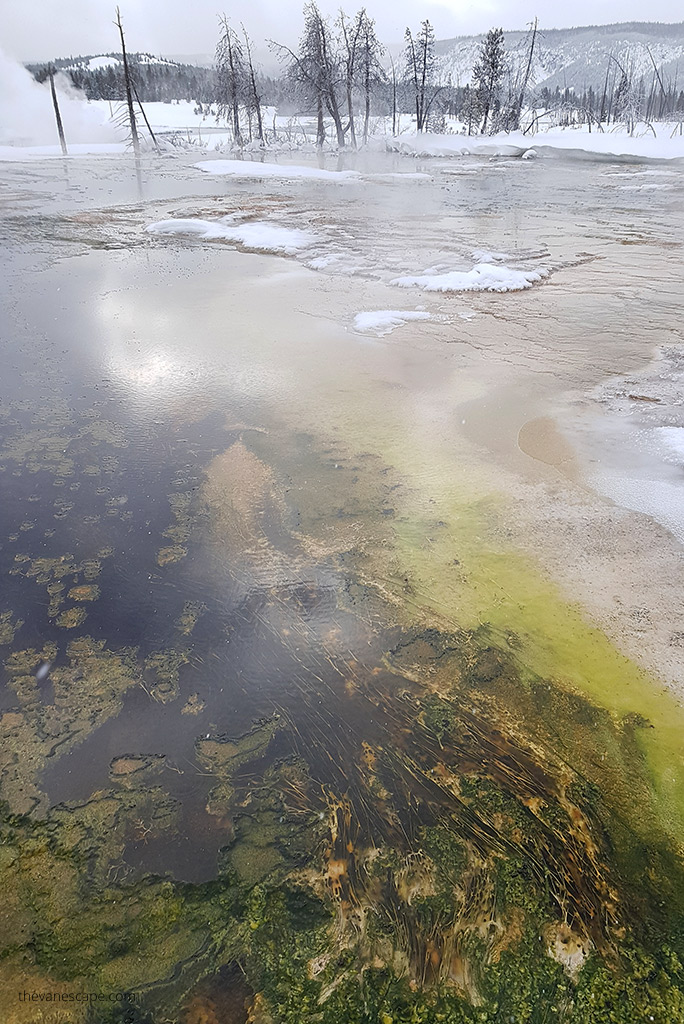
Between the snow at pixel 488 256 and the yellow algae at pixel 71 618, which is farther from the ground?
the snow at pixel 488 256

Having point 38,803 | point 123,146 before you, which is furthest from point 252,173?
point 38,803

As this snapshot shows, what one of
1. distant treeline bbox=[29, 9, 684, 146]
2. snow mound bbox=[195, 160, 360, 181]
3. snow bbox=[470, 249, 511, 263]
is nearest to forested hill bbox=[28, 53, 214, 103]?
distant treeline bbox=[29, 9, 684, 146]

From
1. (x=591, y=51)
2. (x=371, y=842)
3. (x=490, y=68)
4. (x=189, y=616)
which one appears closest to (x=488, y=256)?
(x=189, y=616)

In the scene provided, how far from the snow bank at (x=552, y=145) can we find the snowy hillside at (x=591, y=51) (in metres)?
142

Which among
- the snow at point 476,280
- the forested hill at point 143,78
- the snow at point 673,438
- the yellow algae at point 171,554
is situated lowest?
the yellow algae at point 171,554

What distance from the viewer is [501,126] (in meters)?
34.9

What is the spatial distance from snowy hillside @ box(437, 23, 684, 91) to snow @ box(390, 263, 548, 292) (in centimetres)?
16992

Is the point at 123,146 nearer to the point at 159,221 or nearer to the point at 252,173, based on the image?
the point at 252,173

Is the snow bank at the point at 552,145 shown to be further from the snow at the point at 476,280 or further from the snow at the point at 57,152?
the snow at the point at 476,280

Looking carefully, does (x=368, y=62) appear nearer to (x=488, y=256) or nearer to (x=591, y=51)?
(x=488, y=256)

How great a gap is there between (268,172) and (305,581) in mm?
21297

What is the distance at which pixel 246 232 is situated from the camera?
10461 mm

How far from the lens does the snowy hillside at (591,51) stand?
147 meters

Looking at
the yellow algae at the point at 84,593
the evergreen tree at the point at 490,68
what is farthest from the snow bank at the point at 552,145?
the yellow algae at the point at 84,593
